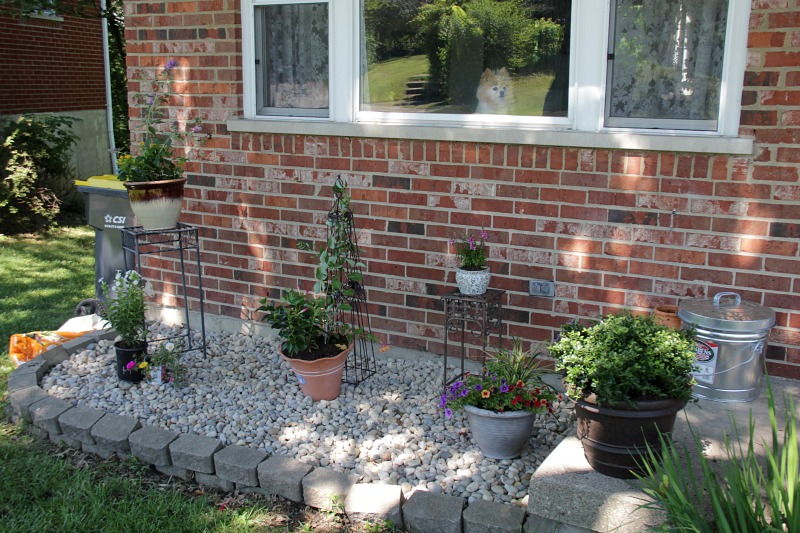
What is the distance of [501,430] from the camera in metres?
3.69

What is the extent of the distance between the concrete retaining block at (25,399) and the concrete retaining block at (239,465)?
143 cm

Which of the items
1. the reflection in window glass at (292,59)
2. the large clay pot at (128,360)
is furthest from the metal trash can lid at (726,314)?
the large clay pot at (128,360)

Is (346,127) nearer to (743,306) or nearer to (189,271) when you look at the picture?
(189,271)

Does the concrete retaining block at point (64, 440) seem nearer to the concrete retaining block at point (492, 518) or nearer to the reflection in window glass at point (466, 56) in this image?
the concrete retaining block at point (492, 518)

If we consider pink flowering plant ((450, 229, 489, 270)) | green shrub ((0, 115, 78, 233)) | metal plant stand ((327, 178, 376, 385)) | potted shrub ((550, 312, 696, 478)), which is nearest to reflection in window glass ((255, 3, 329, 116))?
metal plant stand ((327, 178, 376, 385))

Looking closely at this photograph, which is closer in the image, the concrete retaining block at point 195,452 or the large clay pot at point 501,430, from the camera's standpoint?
the large clay pot at point 501,430

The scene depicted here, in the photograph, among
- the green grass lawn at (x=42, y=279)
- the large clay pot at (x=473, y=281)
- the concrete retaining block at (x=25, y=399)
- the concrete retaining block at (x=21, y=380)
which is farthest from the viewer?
the green grass lawn at (x=42, y=279)

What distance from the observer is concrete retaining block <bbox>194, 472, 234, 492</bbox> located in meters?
3.76

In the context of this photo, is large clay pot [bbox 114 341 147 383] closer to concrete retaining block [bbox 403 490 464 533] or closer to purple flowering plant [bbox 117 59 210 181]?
purple flowering plant [bbox 117 59 210 181]

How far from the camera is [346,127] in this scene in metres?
4.88

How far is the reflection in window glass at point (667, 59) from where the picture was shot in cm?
399

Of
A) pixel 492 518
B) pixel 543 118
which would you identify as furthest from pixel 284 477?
pixel 543 118

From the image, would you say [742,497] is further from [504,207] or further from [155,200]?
[155,200]

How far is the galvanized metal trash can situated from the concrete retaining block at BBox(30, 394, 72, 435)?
3456 mm
